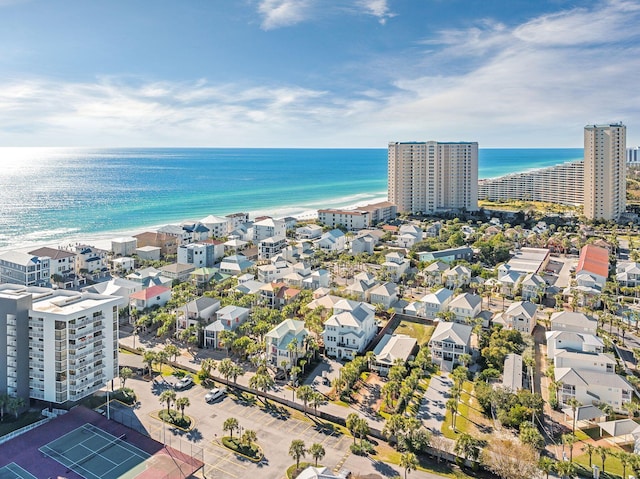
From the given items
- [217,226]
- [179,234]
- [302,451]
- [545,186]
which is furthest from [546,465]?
[545,186]

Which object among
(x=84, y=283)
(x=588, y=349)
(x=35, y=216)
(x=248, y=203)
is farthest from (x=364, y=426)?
(x=248, y=203)

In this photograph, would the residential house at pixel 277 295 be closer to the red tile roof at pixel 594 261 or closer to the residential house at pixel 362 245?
the residential house at pixel 362 245

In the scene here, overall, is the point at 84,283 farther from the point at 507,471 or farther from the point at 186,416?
the point at 507,471

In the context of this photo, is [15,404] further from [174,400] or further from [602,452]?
[602,452]

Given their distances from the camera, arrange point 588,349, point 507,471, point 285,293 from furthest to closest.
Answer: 1. point 285,293
2. point 588,349
3. point 507,471

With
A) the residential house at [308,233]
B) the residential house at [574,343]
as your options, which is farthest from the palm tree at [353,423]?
the residential house at [308,233]

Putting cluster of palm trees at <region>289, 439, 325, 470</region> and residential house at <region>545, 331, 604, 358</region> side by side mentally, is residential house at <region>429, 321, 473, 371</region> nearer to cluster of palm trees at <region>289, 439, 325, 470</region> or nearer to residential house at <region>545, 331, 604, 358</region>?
residential house at <region>545, 331, 604, 358</region>

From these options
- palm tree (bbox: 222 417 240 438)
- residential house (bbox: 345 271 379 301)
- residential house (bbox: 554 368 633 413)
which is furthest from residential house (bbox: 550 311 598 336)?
palm tree (bbox: 222 417 240 438)
